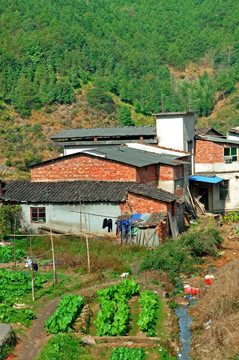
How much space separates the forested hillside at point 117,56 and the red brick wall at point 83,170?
37618 millimetres

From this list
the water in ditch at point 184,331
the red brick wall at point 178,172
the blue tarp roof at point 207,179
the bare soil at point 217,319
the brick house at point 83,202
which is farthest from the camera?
the blue tarp roof at point 207,179

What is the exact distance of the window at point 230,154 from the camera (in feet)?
92.9

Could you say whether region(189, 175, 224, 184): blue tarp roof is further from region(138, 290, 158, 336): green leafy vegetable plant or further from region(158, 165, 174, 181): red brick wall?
region(138, 290, 158, 336): green leafy vegetable plant

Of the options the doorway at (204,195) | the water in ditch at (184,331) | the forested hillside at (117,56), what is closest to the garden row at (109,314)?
the water in ditch at (184,331)

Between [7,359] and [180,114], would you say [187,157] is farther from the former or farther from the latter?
[7,359]

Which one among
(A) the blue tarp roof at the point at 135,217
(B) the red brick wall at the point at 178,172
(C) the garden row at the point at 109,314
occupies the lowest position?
(C) the garden row at the point at 109,314

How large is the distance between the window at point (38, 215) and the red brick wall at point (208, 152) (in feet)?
36.9

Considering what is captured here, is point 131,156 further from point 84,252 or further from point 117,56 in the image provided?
point 117,56

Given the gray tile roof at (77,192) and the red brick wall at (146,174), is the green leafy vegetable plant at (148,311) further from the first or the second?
the red brick wall at (146,174)

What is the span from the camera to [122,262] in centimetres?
1744

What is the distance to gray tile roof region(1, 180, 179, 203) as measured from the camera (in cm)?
2033

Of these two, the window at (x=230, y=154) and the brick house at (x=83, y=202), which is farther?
the window at (x=230, y=154)

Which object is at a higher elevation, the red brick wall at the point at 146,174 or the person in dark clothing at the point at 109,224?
the red brick wall at the point at 146,174

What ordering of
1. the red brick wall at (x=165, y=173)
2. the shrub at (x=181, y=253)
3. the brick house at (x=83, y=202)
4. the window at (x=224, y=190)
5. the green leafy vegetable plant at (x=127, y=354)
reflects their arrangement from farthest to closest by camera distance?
the window at (x=224, y=190) → the red brick wall at (x=165, y=173) → the brick house at (x=83, y=202) → the shrub at (x=181, y=253) → the green leafy vegetable plant at (x=127, y=354)
